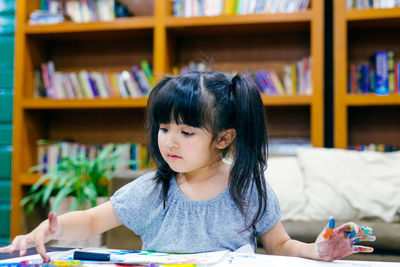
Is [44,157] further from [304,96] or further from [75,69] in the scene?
[304,96]

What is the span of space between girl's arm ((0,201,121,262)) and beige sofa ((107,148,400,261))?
94 centimetres

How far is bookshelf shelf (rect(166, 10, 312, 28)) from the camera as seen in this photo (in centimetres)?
269

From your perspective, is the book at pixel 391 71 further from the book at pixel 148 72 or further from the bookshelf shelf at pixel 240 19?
the book at pixel 148 72

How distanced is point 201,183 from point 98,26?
2.25m

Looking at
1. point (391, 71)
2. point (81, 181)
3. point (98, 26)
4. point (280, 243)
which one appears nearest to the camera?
point (280, 243)

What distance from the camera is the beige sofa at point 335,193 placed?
70.5 inches

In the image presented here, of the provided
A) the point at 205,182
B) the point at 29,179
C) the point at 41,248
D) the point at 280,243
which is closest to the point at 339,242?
the point at 280,243

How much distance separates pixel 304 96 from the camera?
267 cm

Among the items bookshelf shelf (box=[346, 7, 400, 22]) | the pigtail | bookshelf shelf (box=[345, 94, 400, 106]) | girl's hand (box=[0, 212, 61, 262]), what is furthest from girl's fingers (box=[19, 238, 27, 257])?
bookshelf shelf (box=[346, 7, 400, 22])

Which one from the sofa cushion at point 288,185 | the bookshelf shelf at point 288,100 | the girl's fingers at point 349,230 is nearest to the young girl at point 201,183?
the girl's fingers at point 349,230

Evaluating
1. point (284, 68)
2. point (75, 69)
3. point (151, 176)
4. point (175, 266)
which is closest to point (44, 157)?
point (75, 69)

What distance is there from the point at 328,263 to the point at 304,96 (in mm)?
2047

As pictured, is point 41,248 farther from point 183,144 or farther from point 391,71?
point 391,71

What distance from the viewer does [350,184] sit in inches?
77.4
